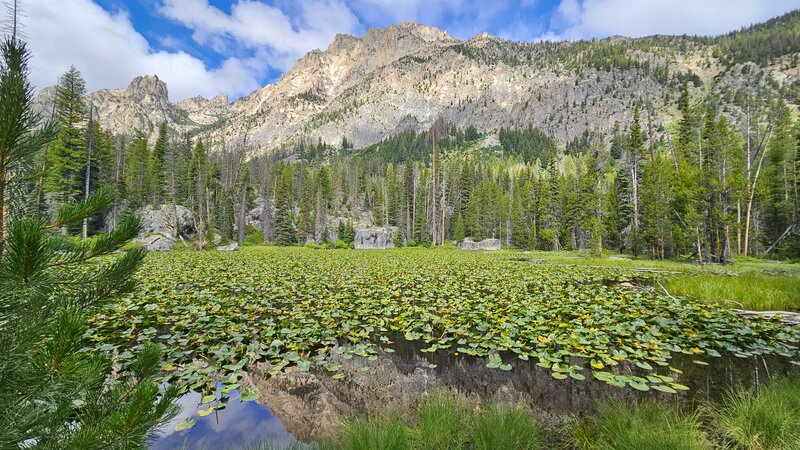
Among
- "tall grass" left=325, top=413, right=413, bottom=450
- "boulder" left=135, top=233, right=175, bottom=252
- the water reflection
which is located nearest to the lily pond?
the water reflection

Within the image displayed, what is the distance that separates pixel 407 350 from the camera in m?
6.52

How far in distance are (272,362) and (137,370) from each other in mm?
4421

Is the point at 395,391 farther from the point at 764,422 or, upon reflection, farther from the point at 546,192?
the point at 546,192

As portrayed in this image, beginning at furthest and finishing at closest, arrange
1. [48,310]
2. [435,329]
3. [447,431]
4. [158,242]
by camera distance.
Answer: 1. [158,242]
2. [435,329]
3. [447,431]
4. [48,310]

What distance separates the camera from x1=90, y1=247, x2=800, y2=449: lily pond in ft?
15.0

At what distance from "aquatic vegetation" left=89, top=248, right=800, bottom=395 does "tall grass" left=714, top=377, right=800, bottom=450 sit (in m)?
0.96

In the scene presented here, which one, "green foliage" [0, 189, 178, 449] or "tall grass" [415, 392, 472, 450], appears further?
"tall grass" [415, 392, 472, 450]

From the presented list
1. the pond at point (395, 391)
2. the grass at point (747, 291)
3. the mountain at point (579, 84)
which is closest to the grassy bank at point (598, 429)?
the pond at point (395, 391)

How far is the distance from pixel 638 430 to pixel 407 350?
3.94 metres

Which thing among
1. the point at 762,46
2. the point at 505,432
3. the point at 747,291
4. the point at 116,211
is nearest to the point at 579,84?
the point at 762,46

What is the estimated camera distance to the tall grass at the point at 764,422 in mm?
3182

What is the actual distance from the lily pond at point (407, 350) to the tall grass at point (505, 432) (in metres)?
1.16

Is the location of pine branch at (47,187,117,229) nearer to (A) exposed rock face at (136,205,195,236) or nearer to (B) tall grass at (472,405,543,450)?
(B) tall grass at (472,405,543,450)

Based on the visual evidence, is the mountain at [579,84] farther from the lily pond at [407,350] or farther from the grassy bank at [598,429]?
the grassy bank at [598,429]
